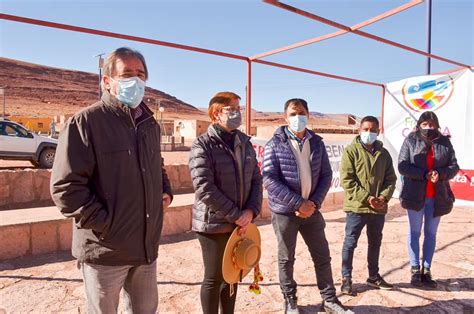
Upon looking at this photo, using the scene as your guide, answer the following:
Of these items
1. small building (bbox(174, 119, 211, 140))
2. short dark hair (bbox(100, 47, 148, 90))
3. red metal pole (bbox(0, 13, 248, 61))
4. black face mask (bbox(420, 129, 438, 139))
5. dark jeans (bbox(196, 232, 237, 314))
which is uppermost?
small building (bbox(174, 119, 211, 140))

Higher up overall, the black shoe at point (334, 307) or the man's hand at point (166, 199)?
the man's hand at point (166, 199)

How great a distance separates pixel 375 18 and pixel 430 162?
5.09 ft

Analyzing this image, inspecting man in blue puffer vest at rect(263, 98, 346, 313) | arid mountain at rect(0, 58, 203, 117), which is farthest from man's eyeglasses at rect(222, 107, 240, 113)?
arid mountain at rect(0, 58, 203, 117)

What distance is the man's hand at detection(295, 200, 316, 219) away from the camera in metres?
2.66

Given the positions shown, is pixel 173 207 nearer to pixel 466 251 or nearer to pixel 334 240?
pixel 334 240

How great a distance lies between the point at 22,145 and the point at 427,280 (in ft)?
37.9

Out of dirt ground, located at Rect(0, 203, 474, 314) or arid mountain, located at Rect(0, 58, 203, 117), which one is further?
arid mountain, located at Rect(0, 58, 203, 117)

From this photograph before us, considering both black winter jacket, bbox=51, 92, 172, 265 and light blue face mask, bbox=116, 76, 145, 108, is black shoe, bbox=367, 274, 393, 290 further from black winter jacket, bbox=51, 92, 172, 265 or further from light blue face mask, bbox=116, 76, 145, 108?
light blue face mask, bbox=116, 76, 145, 108

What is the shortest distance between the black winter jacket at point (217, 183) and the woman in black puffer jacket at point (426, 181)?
5.95 ft

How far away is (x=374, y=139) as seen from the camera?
333 cm

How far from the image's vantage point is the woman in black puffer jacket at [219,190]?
7.49 ft

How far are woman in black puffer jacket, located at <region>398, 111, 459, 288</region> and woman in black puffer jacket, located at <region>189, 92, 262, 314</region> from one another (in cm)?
181

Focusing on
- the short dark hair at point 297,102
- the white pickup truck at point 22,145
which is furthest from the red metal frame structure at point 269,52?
the white pickup truck at point 22,145

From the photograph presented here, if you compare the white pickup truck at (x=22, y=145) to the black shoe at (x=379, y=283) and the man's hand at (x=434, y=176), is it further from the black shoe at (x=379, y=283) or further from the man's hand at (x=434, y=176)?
the man's hand at (x=434, y=176)
